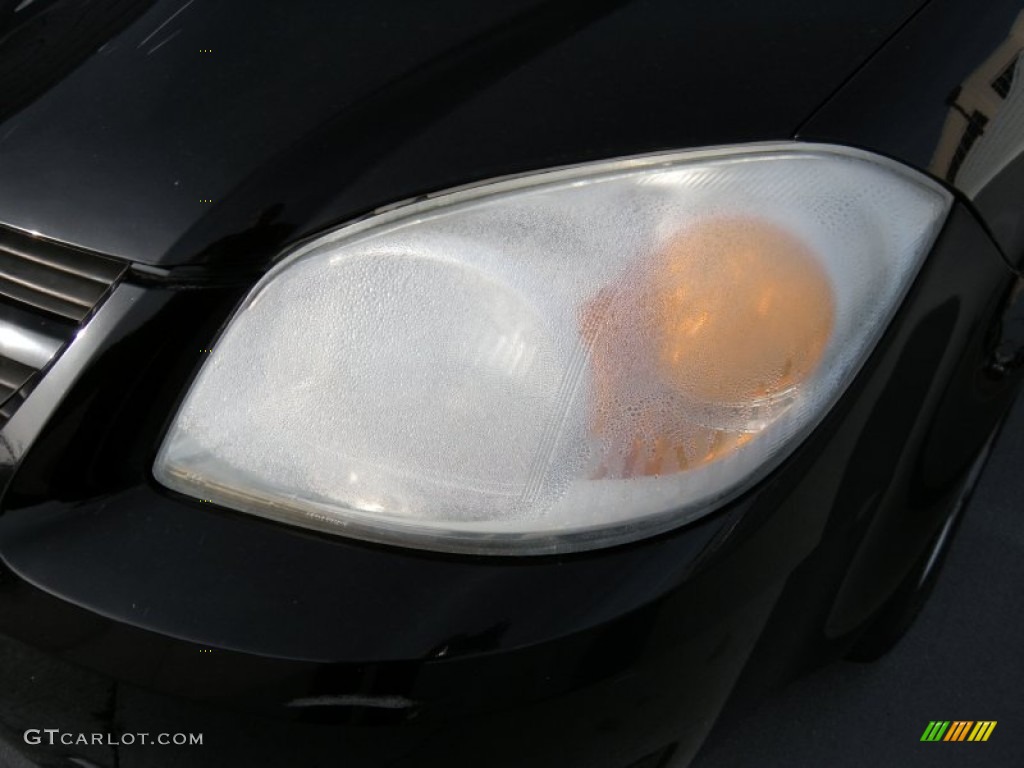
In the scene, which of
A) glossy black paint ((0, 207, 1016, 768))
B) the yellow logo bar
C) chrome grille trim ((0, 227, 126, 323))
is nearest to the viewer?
glossy black paint ((0, 207, 1016, 768))

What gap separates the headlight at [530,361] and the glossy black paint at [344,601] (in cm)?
3

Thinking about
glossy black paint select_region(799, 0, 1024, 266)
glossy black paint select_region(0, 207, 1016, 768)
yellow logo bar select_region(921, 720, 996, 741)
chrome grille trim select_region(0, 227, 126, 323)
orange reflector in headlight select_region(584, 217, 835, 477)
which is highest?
glossy black paint select_region(799, 0, 1024, 266)

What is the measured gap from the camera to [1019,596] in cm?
231

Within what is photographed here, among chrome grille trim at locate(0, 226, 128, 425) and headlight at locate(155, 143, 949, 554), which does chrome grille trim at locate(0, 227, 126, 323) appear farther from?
headlight at locate(155, 143, 949, 554)

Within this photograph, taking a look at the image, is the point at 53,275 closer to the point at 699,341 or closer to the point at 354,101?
the point at 354,101

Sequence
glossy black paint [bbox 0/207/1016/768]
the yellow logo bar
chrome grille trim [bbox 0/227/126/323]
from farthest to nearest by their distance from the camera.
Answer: the yellow logo bar, chrome grille trim [bbox 0/227/126/323], glossy black paint [bbox 0/207/1016/768]

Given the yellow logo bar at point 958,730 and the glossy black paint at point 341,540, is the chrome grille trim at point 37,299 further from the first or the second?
the yellow logo bar at point 958,730

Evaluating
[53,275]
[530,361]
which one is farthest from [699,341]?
[53,275]

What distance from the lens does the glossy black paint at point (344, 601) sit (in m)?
1.10

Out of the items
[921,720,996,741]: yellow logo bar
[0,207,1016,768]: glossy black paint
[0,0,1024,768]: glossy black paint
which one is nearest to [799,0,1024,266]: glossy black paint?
[0,0,1024,768]: glossy black paint

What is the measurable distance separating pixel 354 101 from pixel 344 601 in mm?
495

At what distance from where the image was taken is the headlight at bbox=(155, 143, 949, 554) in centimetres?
116

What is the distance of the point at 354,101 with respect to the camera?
1226 mm

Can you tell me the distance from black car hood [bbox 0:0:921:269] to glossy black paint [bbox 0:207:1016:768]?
0.32 ft
